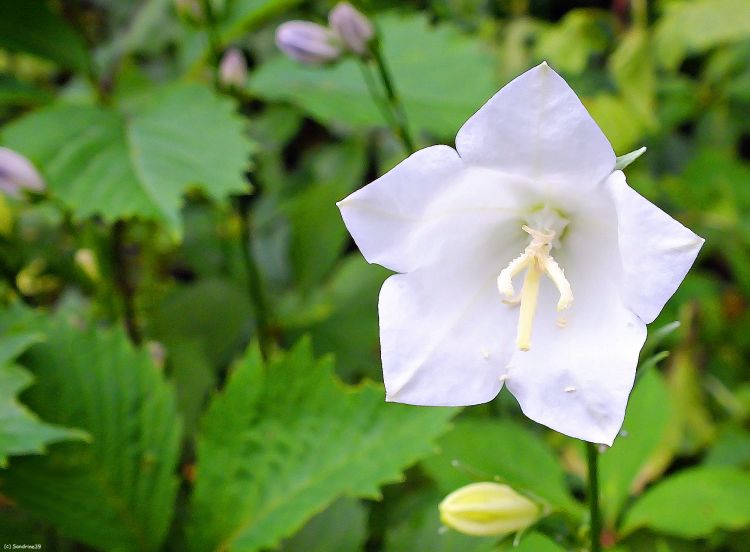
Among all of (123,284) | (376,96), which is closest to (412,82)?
(376,96)

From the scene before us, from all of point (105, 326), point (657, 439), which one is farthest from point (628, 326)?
point (105, 326)

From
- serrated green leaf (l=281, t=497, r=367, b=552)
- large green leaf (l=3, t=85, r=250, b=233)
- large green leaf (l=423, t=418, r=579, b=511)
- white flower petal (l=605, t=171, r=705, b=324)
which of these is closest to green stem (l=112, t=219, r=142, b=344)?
large green leaf (l=3, t=85, r=250, b=233)

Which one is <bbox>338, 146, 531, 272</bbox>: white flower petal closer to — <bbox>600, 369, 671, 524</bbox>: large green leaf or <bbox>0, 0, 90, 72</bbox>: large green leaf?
<bbox>600, 369, 671, 524</bbox>: large green leaf

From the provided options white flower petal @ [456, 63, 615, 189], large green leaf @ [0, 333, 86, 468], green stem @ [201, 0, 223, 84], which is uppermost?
white flower petal @ [456, 63, 615, 189]

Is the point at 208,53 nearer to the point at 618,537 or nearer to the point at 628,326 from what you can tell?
the point at 628,326

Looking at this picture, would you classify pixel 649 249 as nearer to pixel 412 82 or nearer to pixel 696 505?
pixel 696 505
